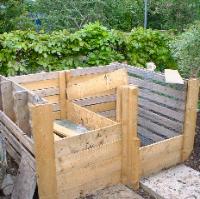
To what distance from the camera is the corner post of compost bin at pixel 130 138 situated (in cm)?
344

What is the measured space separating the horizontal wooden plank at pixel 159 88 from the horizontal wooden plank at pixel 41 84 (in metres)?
1.04

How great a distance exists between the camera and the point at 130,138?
140 inches

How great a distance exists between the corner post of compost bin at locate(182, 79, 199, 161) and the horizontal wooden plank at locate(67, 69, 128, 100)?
2.69 ft

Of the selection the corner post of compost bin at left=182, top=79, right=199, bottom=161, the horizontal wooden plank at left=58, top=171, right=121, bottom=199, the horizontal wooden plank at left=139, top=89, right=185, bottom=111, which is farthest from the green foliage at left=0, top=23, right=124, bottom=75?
the horizontal wooden plank at left=58, top=171, right=121, bottom=199

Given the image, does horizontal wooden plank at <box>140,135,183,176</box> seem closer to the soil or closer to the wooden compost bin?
the wooden compost bin

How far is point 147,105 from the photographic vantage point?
4461mm

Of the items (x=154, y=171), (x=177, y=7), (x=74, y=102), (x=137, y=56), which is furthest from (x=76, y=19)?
(x=154, y=171)

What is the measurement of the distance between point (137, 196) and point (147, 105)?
50.0 inches

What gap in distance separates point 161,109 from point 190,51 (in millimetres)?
1149

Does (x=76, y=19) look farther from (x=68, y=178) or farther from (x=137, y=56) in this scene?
(x=68, y=178)

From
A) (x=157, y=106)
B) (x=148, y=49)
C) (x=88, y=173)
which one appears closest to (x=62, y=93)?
(x=157, y=106)

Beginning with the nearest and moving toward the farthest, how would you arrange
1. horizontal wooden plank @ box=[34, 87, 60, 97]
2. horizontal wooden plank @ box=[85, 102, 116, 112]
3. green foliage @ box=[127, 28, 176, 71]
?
horizontal wooden plank @ box=[34, 87, 60, 97], horizontal wooden plank @ box=[85, 102, 116, 112], green foliage @ box=[127, 28, 176, 71]

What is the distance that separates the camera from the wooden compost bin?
316 centimetres

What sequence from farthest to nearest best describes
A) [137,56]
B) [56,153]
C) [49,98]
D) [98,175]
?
[137,56]
[49,98]
[98,175]
[56,153]
